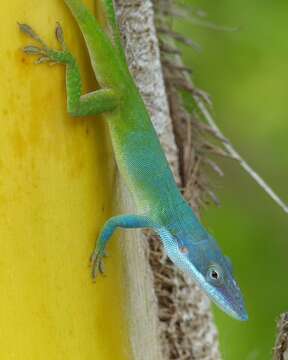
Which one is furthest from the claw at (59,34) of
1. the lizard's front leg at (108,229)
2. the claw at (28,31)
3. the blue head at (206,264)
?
the blue head at (206,264)

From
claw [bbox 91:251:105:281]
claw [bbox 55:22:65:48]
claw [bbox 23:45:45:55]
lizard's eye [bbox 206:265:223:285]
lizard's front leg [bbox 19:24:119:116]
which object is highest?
claw [bbox 55:22:65:48]

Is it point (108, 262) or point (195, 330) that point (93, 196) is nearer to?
point (108, 262)

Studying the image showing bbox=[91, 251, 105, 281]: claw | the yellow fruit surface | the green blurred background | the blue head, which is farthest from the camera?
the green blurred background

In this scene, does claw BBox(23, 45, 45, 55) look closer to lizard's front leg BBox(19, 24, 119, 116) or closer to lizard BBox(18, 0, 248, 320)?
lizard's front leg BBox(19, 24, 119, 116)

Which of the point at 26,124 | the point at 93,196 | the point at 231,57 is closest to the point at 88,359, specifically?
the point at 93,196

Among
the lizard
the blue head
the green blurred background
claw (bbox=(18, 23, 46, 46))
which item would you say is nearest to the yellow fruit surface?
claw (bbox=(18, 23, 46, 46))

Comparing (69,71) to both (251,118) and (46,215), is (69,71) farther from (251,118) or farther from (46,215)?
(251,118)
